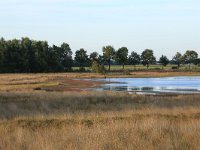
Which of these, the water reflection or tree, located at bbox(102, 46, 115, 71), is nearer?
the water reflection

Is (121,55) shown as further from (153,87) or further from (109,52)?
(153,87)

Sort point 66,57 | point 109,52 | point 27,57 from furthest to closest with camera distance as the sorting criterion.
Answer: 1. point 109,52
2. point 66,57
3. point 27,57

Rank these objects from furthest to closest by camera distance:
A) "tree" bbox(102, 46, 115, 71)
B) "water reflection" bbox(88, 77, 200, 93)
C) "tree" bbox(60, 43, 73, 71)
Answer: "tree" bbox(102, 46, 115, 71) → "tree" bbox(60, 43, 73, 71) → "water reflection" bbox(88, 77, 200, 93)

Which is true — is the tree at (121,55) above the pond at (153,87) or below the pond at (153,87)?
above

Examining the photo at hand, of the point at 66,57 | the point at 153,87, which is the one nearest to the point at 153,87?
the point at 153,87

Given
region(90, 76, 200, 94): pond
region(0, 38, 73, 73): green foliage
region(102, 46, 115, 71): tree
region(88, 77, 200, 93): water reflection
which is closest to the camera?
region(90, 76, 200, 94): pond

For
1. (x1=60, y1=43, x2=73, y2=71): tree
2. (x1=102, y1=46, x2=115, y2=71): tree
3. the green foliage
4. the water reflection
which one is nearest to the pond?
the water reflection

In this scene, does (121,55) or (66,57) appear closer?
(66,57)

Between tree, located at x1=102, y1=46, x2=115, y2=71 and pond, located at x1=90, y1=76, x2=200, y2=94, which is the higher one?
tree, located at x1=102, y1=46, x2=115, y2=71

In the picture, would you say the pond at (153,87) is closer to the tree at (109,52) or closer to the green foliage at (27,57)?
the green foliage at (27,57)

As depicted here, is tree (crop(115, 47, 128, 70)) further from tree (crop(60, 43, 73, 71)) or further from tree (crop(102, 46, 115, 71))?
tree (crop(60, 43, 73, 71))

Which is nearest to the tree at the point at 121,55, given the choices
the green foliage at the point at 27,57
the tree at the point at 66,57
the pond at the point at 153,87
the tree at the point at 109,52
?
the tree at the point at 109,52

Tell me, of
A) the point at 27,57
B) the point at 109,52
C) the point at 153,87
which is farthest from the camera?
the point at 109,52

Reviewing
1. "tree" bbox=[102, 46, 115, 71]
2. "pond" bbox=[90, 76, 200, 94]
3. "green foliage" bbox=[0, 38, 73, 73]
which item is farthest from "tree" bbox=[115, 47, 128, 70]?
"pond" bbox=[90, 76, 200, 94]
